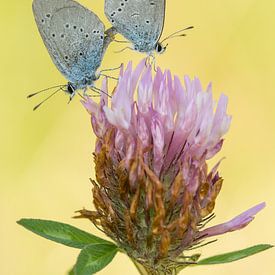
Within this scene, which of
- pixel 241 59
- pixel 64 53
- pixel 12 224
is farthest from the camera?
pixel 241 59

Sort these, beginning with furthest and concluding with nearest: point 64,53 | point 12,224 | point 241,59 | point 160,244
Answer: point 241,59 < point 12,224 < point 64,53 < point 160,244

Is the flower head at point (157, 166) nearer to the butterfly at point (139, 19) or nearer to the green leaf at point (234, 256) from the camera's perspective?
the green leaf at point (234, 256)

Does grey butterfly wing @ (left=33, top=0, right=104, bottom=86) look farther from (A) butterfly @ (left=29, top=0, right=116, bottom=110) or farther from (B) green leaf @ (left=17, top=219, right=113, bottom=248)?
(B) green leaf @ (left=17, top=219, right=113, bottom=248)

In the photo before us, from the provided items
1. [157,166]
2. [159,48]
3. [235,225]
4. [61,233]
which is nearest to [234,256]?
[235,225]

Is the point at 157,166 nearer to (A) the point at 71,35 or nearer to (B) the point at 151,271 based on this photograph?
(B) the point at 151,271

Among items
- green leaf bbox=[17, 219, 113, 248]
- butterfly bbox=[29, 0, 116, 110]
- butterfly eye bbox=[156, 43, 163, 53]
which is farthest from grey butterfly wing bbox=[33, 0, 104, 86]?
green leaf bbox=[17, 219, 113, 248]

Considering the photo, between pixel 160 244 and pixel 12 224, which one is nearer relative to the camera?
pixel 160 244

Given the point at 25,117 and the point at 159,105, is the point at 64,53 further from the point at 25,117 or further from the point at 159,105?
the point at 25,117

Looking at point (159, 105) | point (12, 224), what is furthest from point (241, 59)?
point (159, 105)
